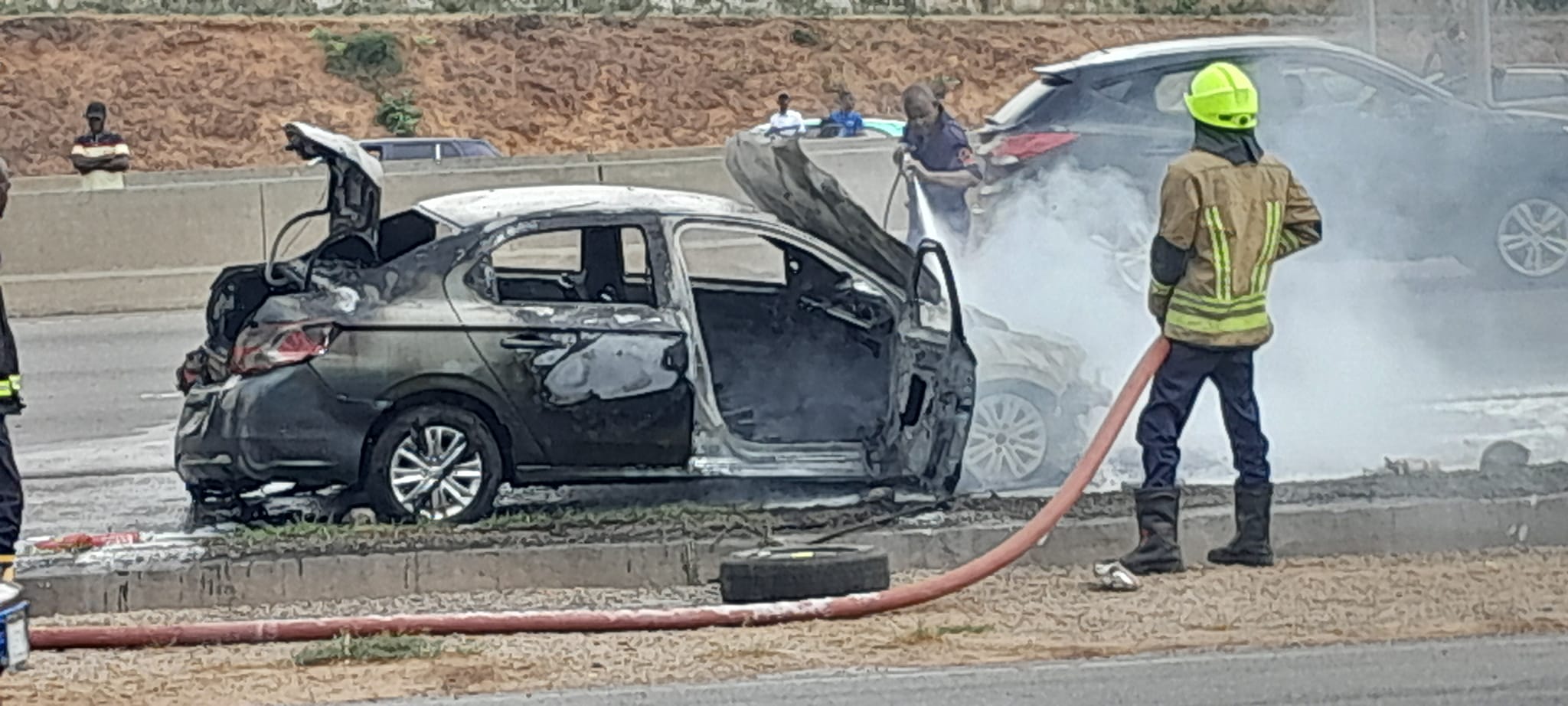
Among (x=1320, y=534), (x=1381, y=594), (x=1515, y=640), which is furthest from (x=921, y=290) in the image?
(x=1515, y=640)

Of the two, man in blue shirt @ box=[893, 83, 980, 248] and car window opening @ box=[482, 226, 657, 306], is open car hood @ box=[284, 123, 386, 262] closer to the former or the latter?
car window opening @ box=[482, 226, 657, 306]

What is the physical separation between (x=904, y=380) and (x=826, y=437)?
1.57 ft

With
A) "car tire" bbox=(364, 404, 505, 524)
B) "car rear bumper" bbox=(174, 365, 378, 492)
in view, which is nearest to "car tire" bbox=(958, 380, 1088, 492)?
"car tire" bbox=(364, 404, 505, 524)

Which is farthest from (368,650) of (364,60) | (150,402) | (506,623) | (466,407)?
(364,60)

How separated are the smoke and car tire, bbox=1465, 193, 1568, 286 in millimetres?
1930

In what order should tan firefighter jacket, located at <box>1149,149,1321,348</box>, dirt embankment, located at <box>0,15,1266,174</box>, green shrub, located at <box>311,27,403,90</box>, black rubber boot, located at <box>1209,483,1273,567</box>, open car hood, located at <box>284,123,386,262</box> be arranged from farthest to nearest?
green shrub, located at <box>311,27,403,90</box>, dirt embankment, located at <box>0,15,1266,174</box>, open car hood, located at <box>284,123,386,262</box>, black rubber boot, located at <box>1209,483,1273,567</box>, tan firefighter jacket, located at <box>1149,149,1321,348</box>

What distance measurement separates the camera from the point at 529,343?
10.0 metres

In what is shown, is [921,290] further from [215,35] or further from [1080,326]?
[215,35]

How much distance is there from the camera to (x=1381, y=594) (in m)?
8.53

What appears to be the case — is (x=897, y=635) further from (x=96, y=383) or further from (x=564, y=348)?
(x=96, y=383)

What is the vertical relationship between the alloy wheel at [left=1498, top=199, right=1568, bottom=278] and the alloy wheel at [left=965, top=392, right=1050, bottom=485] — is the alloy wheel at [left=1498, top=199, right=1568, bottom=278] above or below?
above

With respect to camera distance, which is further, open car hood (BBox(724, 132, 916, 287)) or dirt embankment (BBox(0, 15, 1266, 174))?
dirt embankment (BBox(0, 15, 1266, 174))

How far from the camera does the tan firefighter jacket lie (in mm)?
8844

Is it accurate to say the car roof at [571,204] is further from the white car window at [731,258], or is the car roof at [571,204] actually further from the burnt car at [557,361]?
the white car window at [731,258]
